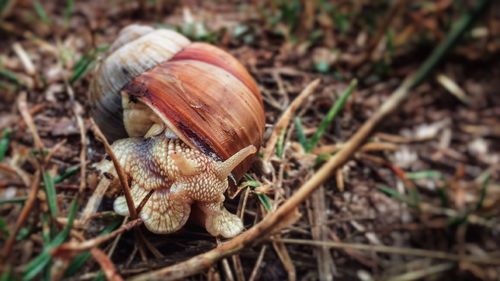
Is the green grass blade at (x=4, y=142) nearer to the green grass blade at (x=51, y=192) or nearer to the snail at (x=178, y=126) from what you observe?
the green grass blade at (x=51, y=192)

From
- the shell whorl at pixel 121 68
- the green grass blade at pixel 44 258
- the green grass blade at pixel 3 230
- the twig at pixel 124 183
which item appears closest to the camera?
the green grass blade at pixel 44 258

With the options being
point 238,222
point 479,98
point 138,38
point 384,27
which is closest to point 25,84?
point 138,38

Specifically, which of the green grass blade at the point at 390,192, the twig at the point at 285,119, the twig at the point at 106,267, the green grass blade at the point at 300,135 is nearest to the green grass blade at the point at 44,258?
the twig at the point at 106,267

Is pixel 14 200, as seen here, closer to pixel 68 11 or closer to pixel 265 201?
pixel 265 201

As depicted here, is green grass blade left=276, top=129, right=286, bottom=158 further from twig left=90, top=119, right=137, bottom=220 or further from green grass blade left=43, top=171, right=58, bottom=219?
green grass blade left=43, top=171, right=58, bottom=219

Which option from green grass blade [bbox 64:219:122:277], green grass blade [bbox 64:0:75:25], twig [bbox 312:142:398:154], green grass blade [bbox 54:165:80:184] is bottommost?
twig [bbox 312:142:398:154]

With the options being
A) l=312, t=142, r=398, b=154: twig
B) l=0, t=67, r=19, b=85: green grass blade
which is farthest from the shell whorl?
l=312, t=142, r=398, b=154: twig
